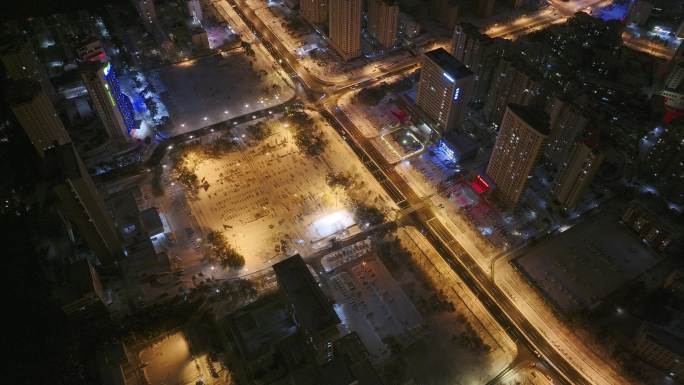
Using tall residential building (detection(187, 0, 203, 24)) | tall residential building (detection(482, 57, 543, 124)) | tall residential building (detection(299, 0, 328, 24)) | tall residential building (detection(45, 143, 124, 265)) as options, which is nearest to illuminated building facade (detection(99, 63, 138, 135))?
tall residential building (detection(45, 143, 124, 265))

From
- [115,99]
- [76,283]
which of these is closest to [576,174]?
[76,283]

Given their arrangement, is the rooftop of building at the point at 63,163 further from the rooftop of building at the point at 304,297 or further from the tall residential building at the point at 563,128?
the tall residential building at the point at 563,128

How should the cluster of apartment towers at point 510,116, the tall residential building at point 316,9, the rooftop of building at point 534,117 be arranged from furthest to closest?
the tall residential building at point 316,9 < the cluster of apartment towers at point 510,116 < the rooftop of building at point 534,117

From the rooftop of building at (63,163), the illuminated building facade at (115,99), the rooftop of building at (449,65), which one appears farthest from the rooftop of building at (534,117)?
the illuminated building facade at (115,99)

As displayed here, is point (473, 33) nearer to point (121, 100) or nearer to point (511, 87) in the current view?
point (511, 87)

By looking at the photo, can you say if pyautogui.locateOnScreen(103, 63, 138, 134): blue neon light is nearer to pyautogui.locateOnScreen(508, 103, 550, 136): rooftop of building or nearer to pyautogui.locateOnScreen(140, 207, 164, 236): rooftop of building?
pyautogui.locateOnScreen(140, 207, 164, 236): rooftop of building

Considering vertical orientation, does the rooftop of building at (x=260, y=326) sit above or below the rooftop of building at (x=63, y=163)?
A: below
